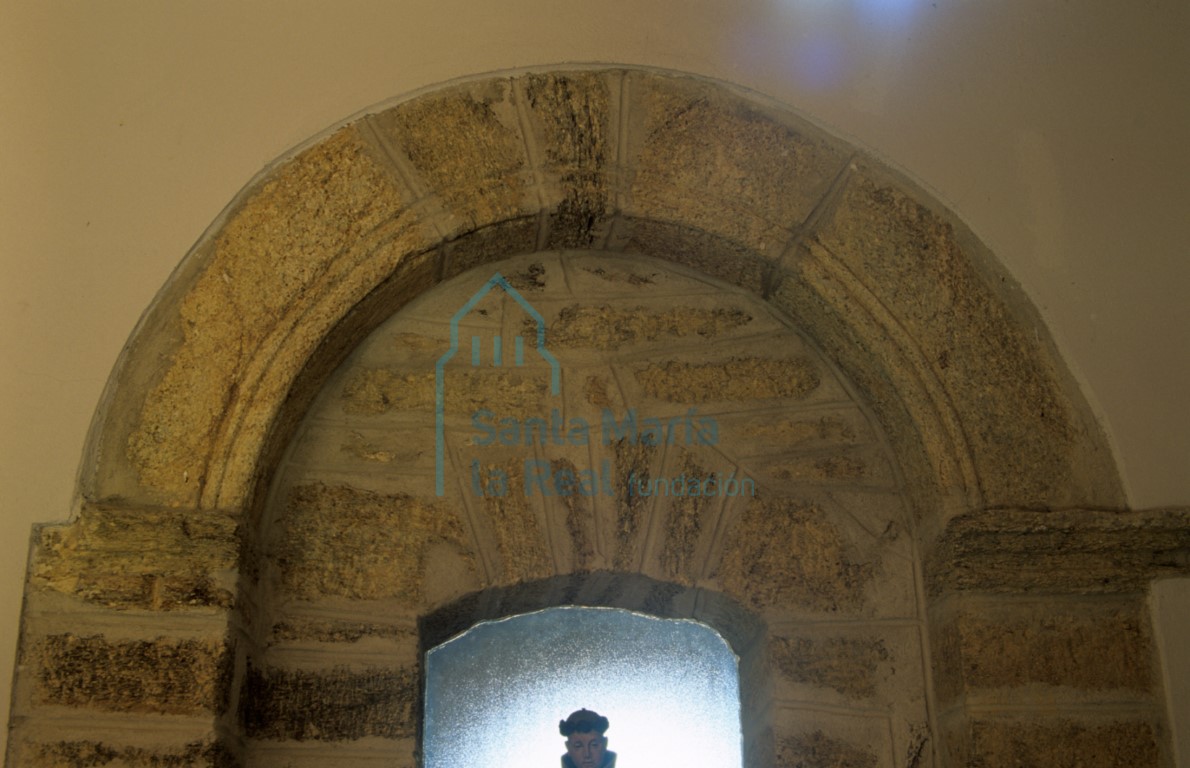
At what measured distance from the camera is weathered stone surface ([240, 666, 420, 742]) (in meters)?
2.26

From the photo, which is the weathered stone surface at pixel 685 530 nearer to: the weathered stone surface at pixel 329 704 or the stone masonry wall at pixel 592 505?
the stone masonry wall at pixel 592 505

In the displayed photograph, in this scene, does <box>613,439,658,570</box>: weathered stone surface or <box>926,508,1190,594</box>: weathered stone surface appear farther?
<box>613,439,658,570</box>: weathered stone surface

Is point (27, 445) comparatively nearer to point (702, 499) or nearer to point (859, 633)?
point (702, 499)

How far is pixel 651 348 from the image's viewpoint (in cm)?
261

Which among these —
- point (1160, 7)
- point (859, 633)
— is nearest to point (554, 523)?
point (859, 633)

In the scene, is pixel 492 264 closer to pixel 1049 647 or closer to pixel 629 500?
pixel 629 500

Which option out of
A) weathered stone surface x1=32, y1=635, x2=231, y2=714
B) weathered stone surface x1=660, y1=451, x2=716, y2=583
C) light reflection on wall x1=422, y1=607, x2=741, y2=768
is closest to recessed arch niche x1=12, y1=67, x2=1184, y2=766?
weathered stone surface x1=32, y1=635, x2=231, y2=714

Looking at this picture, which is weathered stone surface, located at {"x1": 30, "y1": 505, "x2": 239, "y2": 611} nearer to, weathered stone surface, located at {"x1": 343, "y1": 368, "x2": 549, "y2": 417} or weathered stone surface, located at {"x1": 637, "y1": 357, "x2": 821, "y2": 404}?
weathered stone surface, located at {"x1": 343, "y1": 368, "x2": 549, "y2": 417}

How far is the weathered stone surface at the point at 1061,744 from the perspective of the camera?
2.20 m

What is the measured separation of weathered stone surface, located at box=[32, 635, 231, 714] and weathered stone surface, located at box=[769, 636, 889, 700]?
3.44 ft

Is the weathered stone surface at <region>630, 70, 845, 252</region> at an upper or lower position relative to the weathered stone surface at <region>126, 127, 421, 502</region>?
upper

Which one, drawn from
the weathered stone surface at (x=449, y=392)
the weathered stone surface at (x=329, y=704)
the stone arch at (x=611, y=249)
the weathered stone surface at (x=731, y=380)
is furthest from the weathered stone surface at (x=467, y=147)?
the weathered stone surface at (x=329, y=704)

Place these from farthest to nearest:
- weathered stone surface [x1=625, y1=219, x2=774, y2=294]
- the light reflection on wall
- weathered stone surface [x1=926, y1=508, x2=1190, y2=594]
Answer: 1. the light reflection on wall
2. weathered stone surface [x1=625, y1=219, x2=774, y2=294]
3. weathered stone surface [x1=926, y1=508, x2=1190, y2=594]

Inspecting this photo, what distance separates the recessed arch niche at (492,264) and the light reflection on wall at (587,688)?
0.39 m
